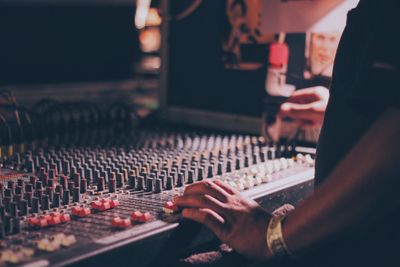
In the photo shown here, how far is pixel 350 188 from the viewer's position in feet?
3.31

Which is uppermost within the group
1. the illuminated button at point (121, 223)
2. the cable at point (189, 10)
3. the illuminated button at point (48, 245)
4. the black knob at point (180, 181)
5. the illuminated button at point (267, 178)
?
the cable at point (189, 10)

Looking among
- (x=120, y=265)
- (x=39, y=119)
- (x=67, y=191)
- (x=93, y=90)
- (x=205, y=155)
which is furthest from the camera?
(x=93, y=90)

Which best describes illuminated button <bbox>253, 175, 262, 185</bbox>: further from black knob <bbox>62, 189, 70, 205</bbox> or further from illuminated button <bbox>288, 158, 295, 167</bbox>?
black knob <bbox>62, 189, 70, 205</bbox>

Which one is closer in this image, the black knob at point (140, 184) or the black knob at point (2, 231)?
the black knob at point (2, 231)

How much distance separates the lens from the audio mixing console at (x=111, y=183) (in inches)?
38.1

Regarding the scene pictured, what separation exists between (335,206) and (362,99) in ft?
0.72

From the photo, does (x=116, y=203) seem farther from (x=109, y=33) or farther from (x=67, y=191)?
(x=109, y=33)

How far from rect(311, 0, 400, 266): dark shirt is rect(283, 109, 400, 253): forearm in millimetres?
22

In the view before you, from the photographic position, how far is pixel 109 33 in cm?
661

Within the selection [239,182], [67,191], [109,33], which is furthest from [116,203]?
[109,33]

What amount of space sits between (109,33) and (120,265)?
590 centimetres

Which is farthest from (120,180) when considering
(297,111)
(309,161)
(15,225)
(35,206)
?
(297,111)

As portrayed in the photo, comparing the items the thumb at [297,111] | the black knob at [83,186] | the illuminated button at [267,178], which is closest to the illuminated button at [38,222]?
the black knob at [83,186]

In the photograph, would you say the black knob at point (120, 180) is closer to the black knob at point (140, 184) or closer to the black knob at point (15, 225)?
the black knob at point (140, 184)
